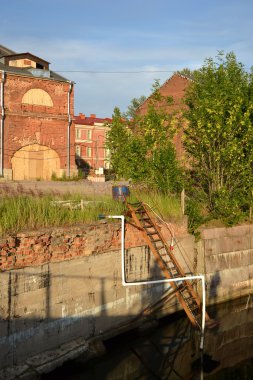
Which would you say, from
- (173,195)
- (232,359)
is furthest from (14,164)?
(232,359)

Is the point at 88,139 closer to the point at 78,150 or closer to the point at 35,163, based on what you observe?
the point at 78,150

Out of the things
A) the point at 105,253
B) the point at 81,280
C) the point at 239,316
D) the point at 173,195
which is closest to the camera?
the point at 81,280

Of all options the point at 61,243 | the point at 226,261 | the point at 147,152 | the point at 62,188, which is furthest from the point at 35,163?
the point at 61,243

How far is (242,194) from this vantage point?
1554 cm

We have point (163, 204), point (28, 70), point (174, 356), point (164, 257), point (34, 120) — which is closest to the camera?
point (174, 356)

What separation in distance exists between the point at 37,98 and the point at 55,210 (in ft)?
61.5

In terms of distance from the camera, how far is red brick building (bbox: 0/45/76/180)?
86.4 feet

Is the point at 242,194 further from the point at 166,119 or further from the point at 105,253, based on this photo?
the point at 105,253

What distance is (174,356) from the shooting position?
33.7ft

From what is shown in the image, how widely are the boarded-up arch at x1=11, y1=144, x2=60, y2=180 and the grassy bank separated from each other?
14.8m

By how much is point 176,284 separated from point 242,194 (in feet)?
17.5

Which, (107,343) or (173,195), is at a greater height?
(173,195)

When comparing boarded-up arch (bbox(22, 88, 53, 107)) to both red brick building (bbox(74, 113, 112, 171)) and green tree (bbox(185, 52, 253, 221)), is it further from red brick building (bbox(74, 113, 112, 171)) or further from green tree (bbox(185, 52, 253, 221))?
red brick building (bbox(74, 113, 112, 171))

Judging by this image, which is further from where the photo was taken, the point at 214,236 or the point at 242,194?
the point at 242,194
